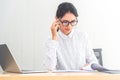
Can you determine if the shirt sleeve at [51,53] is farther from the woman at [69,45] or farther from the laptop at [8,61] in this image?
the laptop at [8,61]

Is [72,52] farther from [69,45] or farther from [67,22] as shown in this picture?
[67,22]

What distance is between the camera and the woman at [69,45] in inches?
83.7

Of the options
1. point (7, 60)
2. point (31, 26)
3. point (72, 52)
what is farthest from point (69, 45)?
point (31, 26)

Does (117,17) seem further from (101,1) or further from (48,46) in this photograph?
(48,46)

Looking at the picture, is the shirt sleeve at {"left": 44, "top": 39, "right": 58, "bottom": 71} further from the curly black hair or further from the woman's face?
the curly black hair

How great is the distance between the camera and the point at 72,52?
2227 mm

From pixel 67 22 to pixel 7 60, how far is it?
2.25 ft

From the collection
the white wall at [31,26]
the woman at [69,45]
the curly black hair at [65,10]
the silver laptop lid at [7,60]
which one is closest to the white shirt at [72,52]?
the woman at [69,45]

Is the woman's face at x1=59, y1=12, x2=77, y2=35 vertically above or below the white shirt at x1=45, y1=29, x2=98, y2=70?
above

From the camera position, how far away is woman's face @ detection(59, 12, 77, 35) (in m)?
2.06

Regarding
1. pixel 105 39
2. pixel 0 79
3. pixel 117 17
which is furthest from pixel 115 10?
pixel 0 79

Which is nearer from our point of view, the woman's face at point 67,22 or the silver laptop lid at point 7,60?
the silver laptop lid at point 7,60

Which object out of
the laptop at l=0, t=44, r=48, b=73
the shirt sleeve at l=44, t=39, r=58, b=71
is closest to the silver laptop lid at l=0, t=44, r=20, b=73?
the laptop at l=0, t=44, r=48, b=73

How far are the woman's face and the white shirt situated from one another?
0.25ft
